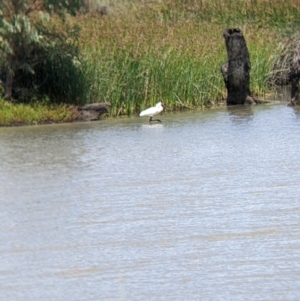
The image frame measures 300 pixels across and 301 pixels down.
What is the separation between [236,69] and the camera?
18.8 metres

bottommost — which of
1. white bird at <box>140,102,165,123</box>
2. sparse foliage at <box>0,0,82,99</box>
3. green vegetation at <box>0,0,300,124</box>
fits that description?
white bird at <box>140,102,165,123</box>

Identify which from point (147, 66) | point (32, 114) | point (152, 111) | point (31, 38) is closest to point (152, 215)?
point (152, 111)

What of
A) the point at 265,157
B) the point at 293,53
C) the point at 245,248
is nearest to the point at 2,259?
the point at 245,248

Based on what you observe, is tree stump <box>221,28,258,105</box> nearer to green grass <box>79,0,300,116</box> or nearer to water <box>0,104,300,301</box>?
green grass <box>79,0,300,116</box>

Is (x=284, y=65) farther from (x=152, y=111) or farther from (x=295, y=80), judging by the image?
(x=152, y=111)

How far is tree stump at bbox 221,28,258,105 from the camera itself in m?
18.8

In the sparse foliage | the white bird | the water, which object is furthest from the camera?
the sparse foliage

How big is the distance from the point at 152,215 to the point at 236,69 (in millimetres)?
9577

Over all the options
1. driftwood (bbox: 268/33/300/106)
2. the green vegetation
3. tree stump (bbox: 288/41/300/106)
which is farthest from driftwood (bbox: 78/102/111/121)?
driftwood (bbox: 268/33/300/106)

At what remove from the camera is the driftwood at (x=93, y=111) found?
57.5 ft

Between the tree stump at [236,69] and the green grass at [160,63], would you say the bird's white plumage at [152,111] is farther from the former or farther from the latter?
the tree stump at [236,69]

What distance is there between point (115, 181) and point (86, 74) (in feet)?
23.0

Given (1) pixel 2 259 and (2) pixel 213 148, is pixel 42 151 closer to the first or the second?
(2) pixel 213 148

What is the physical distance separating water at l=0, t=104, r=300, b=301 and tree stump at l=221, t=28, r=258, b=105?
10.6 feet
